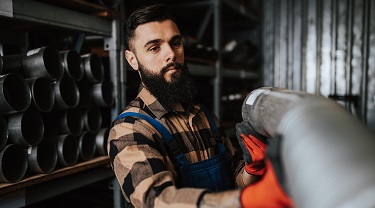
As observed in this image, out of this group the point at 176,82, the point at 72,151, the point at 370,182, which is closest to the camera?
the point at 370,182

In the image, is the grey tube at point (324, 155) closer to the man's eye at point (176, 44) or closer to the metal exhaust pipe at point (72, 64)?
the man's eye at point (176, 44)

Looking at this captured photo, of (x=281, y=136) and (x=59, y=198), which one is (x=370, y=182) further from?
(x=59, y=198)

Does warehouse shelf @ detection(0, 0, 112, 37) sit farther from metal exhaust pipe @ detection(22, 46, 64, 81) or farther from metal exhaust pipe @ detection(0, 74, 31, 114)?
metal exhaust pipe @ detection(0, 74, 31, 114)

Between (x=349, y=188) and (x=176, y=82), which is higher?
(x=176, y=82)

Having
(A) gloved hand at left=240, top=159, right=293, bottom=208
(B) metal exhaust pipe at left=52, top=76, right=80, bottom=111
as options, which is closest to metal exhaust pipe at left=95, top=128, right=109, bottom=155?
(B) metal exhaust pipe at left=52, top=76, right=80, bottom=111

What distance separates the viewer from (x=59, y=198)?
236 cm

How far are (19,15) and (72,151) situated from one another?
30.6 inches

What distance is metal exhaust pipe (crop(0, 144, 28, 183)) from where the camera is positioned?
1.45m

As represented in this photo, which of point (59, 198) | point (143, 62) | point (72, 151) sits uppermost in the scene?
point (143, 62)

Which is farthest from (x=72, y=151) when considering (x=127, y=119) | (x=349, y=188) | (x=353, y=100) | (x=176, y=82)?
(x=353, y=100)

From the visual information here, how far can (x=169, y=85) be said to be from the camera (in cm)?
160

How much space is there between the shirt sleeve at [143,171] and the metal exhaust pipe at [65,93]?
52 centimetres

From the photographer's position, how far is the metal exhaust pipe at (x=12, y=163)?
4.77 feet

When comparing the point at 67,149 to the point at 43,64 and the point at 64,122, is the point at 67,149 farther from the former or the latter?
the point at 43,64
